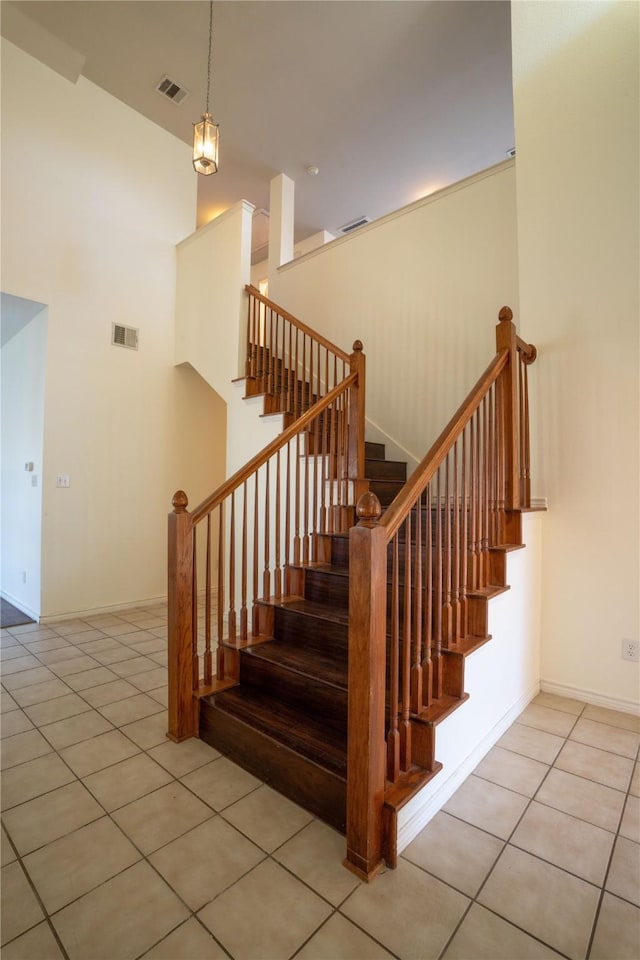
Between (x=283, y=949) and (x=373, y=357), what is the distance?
172 inches

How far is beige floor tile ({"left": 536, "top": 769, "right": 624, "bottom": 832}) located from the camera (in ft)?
5.75

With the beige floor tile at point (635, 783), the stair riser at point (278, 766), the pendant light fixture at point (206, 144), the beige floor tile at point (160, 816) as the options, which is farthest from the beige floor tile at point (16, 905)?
the pendant light fixture at point (206, 144)

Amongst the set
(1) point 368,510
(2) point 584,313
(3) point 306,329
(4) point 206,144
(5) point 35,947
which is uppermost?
(4) point 206,144

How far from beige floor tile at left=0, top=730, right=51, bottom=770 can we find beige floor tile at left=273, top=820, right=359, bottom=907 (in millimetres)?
1322

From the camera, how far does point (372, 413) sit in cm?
471

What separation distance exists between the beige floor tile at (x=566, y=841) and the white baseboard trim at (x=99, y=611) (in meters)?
3.99

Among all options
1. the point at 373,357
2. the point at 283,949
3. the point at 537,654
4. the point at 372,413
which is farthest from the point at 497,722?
the point at 373,357

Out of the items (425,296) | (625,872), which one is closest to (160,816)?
(625,872)

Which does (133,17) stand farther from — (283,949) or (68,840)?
(283,949)

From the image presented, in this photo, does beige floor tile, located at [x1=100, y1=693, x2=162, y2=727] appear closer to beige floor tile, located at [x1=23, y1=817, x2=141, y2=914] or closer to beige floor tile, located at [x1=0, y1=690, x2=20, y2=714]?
beige floor tile, located at [x1=0, y1=690, x2=20, y2=714]

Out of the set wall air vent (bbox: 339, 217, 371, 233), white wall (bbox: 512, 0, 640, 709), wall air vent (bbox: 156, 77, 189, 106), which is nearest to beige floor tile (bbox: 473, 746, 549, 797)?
white wall (bbox: 512, 0, 640, 709)

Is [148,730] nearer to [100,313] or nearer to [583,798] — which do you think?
[583,798]

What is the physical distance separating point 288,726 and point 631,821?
1362mm

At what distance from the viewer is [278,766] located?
190 centimetres
